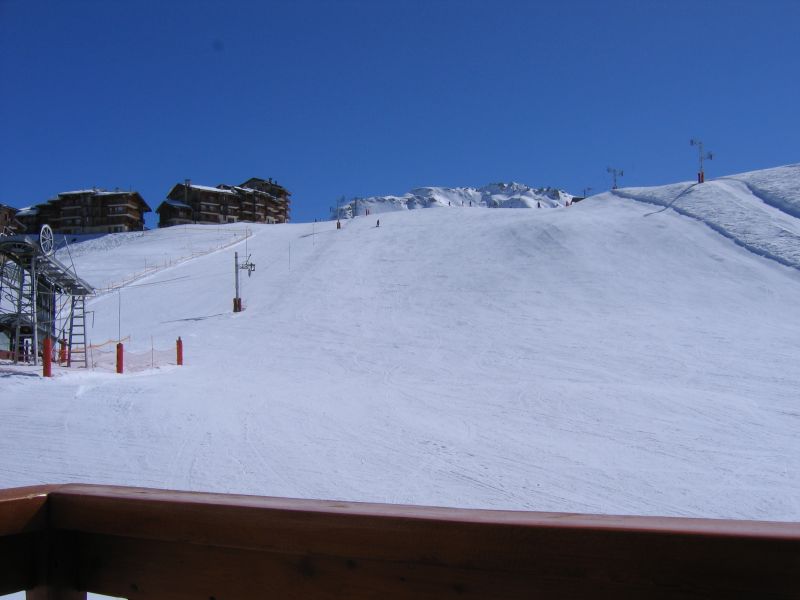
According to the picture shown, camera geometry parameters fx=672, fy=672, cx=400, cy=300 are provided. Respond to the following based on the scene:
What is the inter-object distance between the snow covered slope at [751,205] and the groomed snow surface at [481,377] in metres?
0.17

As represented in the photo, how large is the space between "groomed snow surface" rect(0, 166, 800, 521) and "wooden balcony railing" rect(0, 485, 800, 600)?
711 centimetres

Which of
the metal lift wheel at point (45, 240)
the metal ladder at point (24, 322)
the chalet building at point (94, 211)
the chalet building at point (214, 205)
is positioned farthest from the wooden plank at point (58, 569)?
the chalet building at point (214, 205)

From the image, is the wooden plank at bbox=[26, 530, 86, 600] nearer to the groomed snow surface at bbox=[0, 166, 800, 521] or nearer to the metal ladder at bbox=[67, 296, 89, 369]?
the groomed snow surface at bbox=[0, 166, 800, 521]

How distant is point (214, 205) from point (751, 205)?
70.1 metres

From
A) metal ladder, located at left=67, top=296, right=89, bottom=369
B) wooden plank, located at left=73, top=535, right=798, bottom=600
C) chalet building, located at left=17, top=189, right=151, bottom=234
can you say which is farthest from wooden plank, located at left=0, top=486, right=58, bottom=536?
chalet building, located at left=17, top=189, right=151, bottom=234

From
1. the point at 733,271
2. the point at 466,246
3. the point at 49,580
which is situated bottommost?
the point at 49,580

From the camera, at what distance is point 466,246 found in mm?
37219

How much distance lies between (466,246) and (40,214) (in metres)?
68.5

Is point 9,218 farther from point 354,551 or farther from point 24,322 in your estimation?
point 354,551

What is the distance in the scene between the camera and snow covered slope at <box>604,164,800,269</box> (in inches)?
1167

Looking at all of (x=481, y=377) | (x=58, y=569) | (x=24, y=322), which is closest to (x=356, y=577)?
(x=58, y=569)

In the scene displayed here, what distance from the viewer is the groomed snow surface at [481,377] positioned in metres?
9.62

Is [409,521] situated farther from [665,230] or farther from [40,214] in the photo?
[40,214]

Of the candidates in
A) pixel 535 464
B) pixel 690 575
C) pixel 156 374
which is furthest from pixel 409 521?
pixel 156 374
